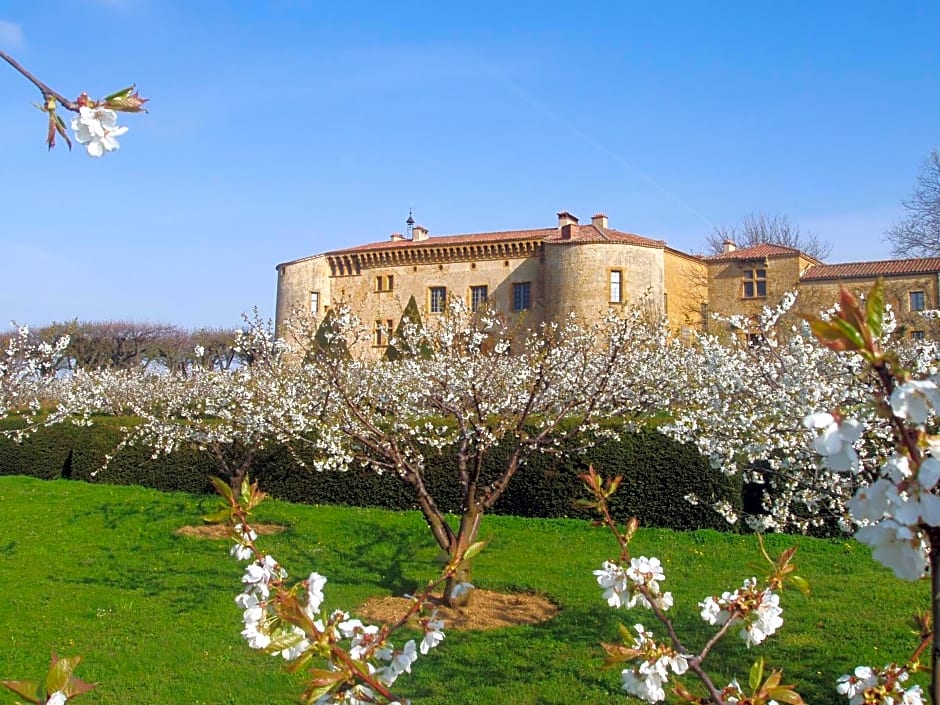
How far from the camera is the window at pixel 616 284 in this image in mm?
36938

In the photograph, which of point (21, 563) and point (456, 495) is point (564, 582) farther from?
point (21, 563)

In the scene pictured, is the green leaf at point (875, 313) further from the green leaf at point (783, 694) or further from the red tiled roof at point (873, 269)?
the red tiled roof at point (873, 269)


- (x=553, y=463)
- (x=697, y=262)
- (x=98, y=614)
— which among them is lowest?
(x=98, y=614)

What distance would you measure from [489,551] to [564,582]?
202cm

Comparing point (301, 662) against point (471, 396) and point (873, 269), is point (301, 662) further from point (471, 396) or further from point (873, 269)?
point (873, 269)

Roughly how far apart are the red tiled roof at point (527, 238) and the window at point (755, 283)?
405 cm

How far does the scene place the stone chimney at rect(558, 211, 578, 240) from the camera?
3819cm

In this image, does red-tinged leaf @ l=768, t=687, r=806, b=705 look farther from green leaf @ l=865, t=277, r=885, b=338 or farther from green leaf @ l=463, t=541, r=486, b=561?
green leaf @ l=865, t=277, r=885, b=338

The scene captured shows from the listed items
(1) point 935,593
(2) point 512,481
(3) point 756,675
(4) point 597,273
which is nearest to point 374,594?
(2) point 512,481

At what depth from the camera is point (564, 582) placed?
9492mm

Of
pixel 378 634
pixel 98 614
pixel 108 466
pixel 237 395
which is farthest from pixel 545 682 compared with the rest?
pixel 108 466

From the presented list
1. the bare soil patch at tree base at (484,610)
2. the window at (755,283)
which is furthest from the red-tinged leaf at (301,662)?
the window at (755,283)

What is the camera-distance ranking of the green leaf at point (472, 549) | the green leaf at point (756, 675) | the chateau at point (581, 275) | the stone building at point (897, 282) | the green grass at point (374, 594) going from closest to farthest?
the green leaf at point (756, 675)
the green leaf at point (472, 549)
the green grass at point (374, 594)
the stone building at point (897, 282)
the chateau at point (581, 275)

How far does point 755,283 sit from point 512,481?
26996 millimetres
